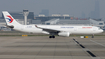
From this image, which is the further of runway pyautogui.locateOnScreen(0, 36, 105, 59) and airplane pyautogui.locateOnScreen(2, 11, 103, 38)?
airplane pyautogui.locateOnScreen(2, 11, 103, 38)

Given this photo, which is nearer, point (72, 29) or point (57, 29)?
point (72, 29)

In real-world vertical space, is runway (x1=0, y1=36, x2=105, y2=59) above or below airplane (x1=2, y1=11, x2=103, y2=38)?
below

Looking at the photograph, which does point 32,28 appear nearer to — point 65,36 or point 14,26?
point 14,26

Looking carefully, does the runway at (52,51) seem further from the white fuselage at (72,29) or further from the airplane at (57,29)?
the white fuselage at (72,29)

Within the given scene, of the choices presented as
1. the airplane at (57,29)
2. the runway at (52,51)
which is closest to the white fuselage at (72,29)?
the airplane at (57,29)

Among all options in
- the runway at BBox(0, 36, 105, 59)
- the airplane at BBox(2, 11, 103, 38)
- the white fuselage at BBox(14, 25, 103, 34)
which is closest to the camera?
the runway at BBox(0, 36, 105, 59)

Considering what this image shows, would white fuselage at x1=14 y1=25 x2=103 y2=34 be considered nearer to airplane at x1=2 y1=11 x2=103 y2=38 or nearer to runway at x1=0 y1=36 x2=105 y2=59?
airplane at x1=2 y1=11 x2=103 y2=38

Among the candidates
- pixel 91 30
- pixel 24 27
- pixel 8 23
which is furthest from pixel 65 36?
pixel 8 23

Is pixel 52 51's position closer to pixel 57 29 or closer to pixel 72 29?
pixel 72 29

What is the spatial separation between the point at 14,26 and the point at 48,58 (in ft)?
109

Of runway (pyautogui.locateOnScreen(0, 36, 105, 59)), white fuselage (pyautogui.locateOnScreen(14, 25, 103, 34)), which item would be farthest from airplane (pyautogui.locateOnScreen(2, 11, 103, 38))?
runway (pyautogui.locateOnScreen(0, 36, 105, 59))

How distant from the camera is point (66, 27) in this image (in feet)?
157

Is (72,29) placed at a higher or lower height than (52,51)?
higher

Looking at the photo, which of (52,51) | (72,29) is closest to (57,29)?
(72,29)
